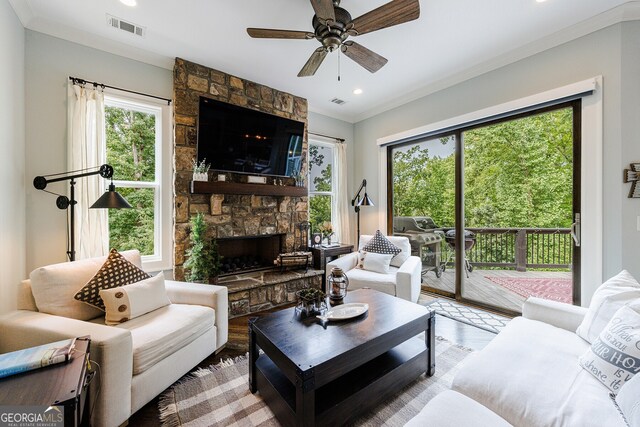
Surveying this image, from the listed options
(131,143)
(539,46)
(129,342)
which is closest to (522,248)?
(539,46)

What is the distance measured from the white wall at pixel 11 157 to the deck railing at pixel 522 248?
4.61 metres

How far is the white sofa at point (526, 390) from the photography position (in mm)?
1019

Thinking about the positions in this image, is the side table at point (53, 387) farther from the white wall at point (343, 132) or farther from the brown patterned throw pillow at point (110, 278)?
the white wall at point (343, 132)

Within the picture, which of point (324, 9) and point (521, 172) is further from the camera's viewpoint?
point (521, 172)

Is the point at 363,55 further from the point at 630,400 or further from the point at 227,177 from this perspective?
the point at 630,400

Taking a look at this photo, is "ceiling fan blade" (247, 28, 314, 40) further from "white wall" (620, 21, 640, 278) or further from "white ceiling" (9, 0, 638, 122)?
"white wall" (620, 21, 640, 278)

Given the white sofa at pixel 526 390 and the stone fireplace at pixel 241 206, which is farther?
the stone fireplace at pixel 241 206

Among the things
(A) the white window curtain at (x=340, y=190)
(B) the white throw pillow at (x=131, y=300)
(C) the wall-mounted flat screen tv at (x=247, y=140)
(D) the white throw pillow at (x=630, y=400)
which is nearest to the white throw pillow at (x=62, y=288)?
(B) the white throw pillow at (x=131, y=300)

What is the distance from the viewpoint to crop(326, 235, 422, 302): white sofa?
2.96 meters

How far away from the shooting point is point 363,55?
2.25 meters

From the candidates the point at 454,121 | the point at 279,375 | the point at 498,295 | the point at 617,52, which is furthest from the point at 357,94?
the point at 279,375

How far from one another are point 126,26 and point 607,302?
4.19 metres

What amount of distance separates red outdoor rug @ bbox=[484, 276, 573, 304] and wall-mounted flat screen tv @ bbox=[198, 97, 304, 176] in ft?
10.5

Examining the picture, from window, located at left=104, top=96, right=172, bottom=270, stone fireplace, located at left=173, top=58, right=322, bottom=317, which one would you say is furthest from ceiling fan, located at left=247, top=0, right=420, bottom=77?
window, located at left=104, top=96, right=172, bottom=270
